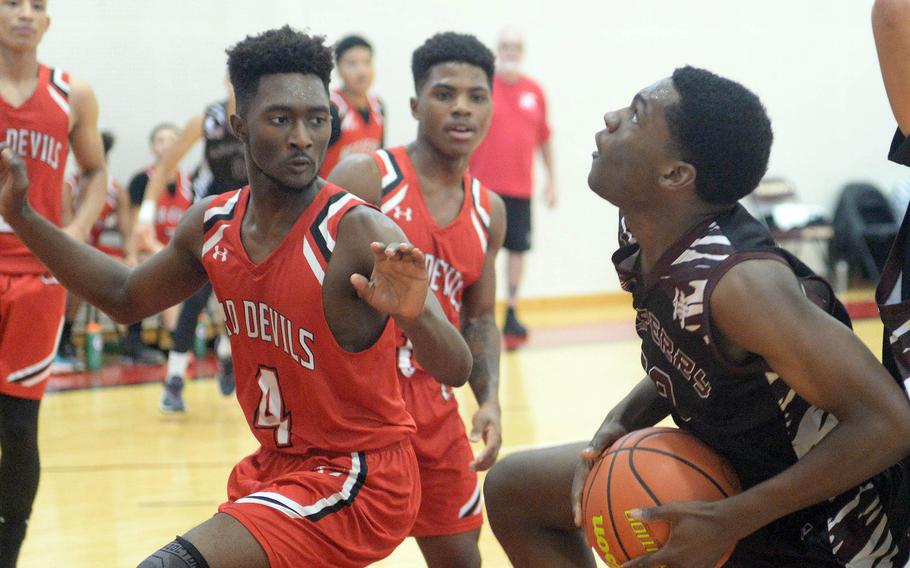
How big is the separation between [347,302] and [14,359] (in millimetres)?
1811

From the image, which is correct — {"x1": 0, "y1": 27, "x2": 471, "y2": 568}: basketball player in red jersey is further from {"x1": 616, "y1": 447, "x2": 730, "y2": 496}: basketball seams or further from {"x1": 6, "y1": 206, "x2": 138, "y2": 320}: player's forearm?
{"x1": 616, "y1": 447, "x2": 730, "y2": 496}: basketball seams

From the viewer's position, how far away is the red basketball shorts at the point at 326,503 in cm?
263

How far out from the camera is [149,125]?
10703 millimetres

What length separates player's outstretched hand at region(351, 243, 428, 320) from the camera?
8.32 feet

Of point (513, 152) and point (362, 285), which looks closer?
point (362, 285)

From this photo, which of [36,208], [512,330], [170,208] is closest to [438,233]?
[36,208]

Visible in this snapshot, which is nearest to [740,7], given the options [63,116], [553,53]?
[553,53]

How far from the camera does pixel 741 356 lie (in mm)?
2520

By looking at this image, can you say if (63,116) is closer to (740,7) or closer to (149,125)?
(149,125)

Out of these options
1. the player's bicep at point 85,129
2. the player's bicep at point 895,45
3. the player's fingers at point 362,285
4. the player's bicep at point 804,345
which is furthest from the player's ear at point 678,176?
the player's bicep at point 85,129

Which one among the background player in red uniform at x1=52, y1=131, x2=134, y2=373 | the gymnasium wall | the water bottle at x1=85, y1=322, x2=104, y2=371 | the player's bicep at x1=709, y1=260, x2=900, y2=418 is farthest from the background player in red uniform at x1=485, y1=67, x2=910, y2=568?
the gymnasium wall

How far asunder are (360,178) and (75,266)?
992 mm

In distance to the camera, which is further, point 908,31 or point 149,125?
point 149,125

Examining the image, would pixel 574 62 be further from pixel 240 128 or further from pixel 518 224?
pixel 240 128
